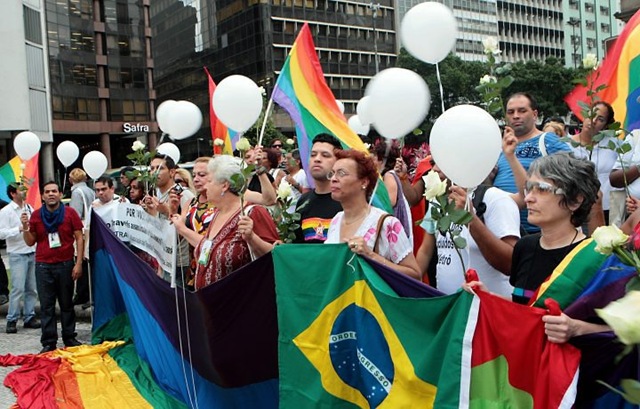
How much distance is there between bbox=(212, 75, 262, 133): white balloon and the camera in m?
4.82

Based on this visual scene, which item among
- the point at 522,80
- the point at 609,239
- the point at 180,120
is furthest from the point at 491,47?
the point at 522,80

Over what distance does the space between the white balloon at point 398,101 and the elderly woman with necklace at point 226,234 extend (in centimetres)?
103

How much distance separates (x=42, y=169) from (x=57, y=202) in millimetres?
32373

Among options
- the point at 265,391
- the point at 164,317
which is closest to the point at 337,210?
the point at 265,391

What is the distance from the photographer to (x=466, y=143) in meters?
2.92

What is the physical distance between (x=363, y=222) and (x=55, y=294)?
4.50 m

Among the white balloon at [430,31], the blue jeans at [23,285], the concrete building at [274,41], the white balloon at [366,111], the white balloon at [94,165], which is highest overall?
the concrete building at [274,41]

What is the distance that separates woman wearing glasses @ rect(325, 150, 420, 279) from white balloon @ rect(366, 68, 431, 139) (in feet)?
1.04

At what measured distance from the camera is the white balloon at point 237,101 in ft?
15.8

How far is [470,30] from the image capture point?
91.7 m

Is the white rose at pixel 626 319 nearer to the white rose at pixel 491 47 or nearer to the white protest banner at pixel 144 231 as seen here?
the white rose at pixel 491 47

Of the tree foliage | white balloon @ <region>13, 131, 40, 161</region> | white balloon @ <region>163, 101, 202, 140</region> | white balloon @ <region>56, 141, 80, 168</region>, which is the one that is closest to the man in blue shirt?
white balloon @ <region>163, 101, 202, 140</region>

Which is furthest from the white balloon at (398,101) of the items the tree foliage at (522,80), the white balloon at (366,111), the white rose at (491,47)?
the tree foliage at (522,80)

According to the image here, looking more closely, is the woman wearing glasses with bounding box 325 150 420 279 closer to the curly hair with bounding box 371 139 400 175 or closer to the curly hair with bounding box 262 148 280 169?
the curly hair with bounding box 371 139 400 175
